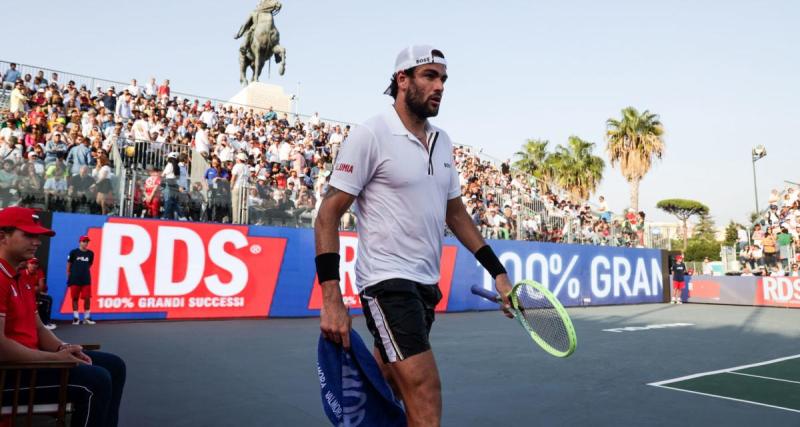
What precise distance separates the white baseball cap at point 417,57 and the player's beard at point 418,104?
9cm

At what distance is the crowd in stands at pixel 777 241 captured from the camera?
74.4 feet

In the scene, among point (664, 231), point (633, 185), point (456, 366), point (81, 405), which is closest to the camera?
point (81, 405)

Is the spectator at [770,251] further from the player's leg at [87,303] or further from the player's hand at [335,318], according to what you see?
the player's hand at [335,318]

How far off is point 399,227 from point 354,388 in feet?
2.52

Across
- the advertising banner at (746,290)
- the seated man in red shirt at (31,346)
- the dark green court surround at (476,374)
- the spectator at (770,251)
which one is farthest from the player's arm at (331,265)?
the spectator at (770,251)

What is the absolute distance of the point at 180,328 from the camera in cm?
1120

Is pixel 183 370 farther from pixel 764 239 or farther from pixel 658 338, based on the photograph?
pixel 764 239

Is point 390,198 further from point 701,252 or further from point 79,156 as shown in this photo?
point 701,252

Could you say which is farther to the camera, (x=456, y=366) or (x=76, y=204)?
(x=76, y=204)

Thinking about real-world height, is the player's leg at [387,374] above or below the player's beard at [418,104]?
below

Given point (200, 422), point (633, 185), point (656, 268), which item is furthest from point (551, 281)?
point (633, 185)

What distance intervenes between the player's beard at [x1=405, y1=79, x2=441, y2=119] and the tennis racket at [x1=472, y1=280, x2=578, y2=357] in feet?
3.16

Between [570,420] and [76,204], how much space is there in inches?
441

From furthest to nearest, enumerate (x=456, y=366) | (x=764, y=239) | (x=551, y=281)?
(x=764, y=239), (x=551, y=281), (x=456, y=366)
